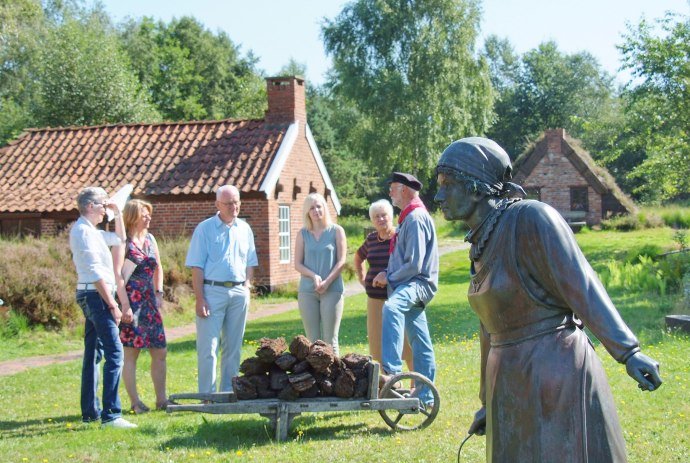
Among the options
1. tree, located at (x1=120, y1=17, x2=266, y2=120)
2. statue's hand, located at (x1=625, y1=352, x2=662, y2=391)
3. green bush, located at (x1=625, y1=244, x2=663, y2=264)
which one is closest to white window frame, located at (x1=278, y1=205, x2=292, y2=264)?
green bush, located at (x1=625, y1=244, x2=663, y2=264)

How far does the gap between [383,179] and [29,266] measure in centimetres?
4127

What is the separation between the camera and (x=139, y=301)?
26.6 ft

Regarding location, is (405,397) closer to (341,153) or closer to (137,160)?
(137,160)

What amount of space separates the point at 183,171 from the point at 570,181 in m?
27.4

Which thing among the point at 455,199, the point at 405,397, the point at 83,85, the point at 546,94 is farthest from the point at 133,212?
the point at 546,94

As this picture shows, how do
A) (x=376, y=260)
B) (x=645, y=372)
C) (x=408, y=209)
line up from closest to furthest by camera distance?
(x=645, y=372) → (x=408, y=209) → (x=376, y=260)

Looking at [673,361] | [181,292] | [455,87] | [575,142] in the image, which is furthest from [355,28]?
[673,361]

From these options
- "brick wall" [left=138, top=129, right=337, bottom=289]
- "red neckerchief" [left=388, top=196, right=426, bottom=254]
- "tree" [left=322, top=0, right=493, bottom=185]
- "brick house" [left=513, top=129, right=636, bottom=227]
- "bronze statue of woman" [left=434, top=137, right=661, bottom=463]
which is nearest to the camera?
"bronze statue of woman" [left=434, top=137, right=661, bottom=463]

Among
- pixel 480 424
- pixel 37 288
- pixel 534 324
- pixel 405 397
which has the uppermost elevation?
pixel 534 324

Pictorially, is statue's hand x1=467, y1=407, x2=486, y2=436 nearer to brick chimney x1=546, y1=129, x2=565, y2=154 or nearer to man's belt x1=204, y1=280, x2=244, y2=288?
man's belt x1=204, y1=280, x2=244, y2=288

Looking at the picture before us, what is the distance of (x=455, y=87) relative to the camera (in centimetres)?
4191

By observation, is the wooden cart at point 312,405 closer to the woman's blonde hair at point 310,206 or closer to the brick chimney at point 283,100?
the woman's blonde hair at point 310,206

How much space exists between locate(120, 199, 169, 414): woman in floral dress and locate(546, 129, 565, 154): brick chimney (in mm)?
38896

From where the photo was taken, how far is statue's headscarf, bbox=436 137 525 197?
3084mm
